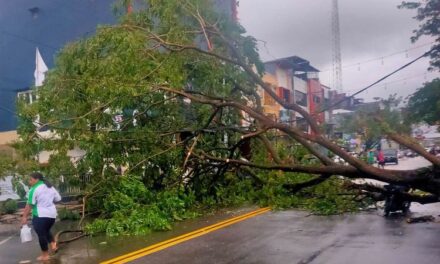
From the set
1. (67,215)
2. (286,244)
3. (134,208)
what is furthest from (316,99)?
(286,244)

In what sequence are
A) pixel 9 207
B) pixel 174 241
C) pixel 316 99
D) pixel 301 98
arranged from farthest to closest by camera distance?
1. pixel 316 99
2. pixel 301 98
3. pixel 9 207
4. pixel 174 241

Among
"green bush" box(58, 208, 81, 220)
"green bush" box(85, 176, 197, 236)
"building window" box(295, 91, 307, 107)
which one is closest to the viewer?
"green bush" box(85, 176, 197, 236)

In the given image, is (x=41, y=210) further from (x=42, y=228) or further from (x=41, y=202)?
(x=42, y=228)

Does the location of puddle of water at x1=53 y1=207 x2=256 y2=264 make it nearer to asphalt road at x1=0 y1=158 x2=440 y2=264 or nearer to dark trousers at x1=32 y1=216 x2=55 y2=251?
asphalt road at x1=0 y1=158 x2=440 y2=264

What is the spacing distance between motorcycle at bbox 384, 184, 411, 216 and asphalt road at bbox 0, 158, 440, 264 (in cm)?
29

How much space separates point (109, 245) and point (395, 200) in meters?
6.74

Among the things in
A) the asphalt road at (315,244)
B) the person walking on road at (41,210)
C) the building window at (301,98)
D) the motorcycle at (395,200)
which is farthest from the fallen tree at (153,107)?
the building window at (301,98)

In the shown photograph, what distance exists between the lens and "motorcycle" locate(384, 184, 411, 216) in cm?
1178

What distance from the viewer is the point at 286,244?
29.8 feet

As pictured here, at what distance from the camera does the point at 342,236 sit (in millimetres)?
9664

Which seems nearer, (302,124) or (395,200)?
(395,200)

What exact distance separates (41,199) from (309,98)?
52235mm

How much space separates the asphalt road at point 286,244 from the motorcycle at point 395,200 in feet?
0.94

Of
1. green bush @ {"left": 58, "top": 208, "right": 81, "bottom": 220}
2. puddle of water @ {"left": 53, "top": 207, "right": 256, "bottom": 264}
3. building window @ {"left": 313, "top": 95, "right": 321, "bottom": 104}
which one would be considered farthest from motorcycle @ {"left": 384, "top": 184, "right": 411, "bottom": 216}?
building window @ {"left": 313, "top": 95, "right": 321, "bottom": 104}
